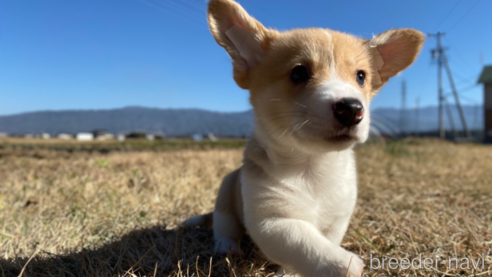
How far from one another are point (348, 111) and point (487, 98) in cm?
3032

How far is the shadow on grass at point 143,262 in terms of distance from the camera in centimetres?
186

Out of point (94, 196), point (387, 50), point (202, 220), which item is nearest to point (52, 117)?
point (94, 196)

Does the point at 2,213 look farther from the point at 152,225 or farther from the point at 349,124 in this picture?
the point at 349,124

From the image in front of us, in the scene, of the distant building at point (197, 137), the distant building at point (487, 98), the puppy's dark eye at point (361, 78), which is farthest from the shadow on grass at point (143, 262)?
the distant building at point (487, 98)

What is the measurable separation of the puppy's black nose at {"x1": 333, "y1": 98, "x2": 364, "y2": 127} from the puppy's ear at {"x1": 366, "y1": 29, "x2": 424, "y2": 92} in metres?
0.76

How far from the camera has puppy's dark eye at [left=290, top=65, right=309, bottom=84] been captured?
6.19 ft

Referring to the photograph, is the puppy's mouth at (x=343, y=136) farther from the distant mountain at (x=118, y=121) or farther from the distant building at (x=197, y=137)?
the distant building at (x=197, y=137)

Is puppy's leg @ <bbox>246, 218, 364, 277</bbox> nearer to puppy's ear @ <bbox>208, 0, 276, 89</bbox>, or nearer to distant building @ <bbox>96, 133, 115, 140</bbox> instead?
puppy's ear @ <bbox>208, 0, 276, 89</bbox>

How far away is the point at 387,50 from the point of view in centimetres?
226

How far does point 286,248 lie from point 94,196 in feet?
8.82

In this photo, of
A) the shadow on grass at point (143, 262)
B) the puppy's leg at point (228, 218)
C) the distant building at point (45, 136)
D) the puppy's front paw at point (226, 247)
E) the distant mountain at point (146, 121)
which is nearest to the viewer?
the shadow on grass at point (143, 262)

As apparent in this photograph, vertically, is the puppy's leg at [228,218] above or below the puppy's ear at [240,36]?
below

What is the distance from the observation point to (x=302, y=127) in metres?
1.74

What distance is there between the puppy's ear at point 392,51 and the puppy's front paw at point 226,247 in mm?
1446
